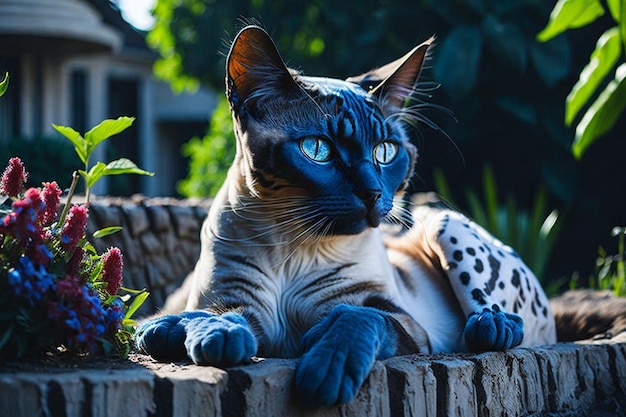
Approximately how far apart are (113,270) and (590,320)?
2.12m

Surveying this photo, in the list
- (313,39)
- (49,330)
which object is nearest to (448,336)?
(49,330)

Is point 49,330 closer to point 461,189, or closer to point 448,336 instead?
point 448,336

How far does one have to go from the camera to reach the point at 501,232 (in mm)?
5738

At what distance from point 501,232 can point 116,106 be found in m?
11.5

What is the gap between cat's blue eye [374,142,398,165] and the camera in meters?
2.49

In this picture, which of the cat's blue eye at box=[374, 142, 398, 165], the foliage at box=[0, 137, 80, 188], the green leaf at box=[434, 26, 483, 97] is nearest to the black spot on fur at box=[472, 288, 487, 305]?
the cat's blue eye at box=[374, 142, 398, 165]

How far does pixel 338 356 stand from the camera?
75.0 inches

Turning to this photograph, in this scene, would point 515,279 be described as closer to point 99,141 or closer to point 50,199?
point 99,141

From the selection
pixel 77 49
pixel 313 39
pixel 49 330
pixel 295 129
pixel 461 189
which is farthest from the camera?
pixel 77 49

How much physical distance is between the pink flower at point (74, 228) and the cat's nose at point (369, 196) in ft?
2.43

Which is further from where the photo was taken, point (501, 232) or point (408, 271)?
point (501, 232)

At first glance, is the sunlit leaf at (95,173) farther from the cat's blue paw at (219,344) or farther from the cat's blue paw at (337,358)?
the cat's blue paw at (337,358)

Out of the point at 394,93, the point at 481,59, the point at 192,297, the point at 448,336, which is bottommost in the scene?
the point at 448,336

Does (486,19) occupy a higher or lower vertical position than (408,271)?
higher
